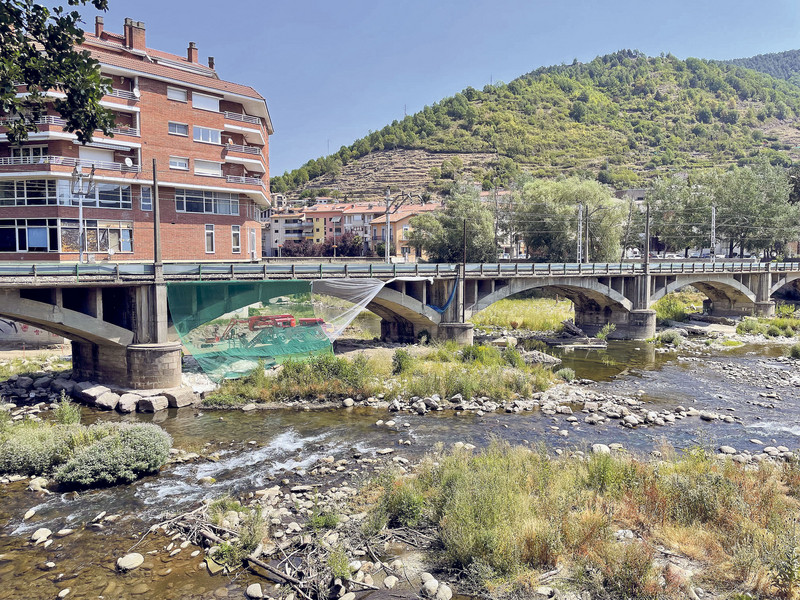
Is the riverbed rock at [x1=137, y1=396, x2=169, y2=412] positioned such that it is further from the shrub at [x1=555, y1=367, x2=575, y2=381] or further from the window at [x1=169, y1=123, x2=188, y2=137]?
the window at [x1=169, y1=123, x2=188, y2=137]

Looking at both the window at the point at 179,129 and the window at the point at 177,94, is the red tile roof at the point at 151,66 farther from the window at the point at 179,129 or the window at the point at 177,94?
the window at the point at 179,129

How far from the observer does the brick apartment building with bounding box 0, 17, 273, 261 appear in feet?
107

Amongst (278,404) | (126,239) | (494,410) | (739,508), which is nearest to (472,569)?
(739,508)

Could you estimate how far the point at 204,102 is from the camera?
36844mm

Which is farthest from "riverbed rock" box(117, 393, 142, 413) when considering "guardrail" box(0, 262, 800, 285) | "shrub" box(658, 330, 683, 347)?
"shrub" box(658, 330, 683, 347)

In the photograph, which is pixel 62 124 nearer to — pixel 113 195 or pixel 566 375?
pixel 113 195

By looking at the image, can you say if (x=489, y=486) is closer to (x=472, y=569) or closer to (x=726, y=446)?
(x=472, y=569)

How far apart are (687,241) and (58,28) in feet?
245

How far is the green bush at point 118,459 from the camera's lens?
48.6 ft

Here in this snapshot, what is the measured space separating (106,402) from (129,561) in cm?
1296

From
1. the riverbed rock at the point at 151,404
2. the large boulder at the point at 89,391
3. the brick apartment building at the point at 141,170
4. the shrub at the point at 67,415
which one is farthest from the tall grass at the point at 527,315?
the shrub at the point at 67,415

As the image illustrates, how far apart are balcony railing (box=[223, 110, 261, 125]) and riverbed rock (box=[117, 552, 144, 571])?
32908 mm

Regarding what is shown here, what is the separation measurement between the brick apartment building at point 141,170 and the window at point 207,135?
7 centimetres

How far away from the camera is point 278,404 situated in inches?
922
